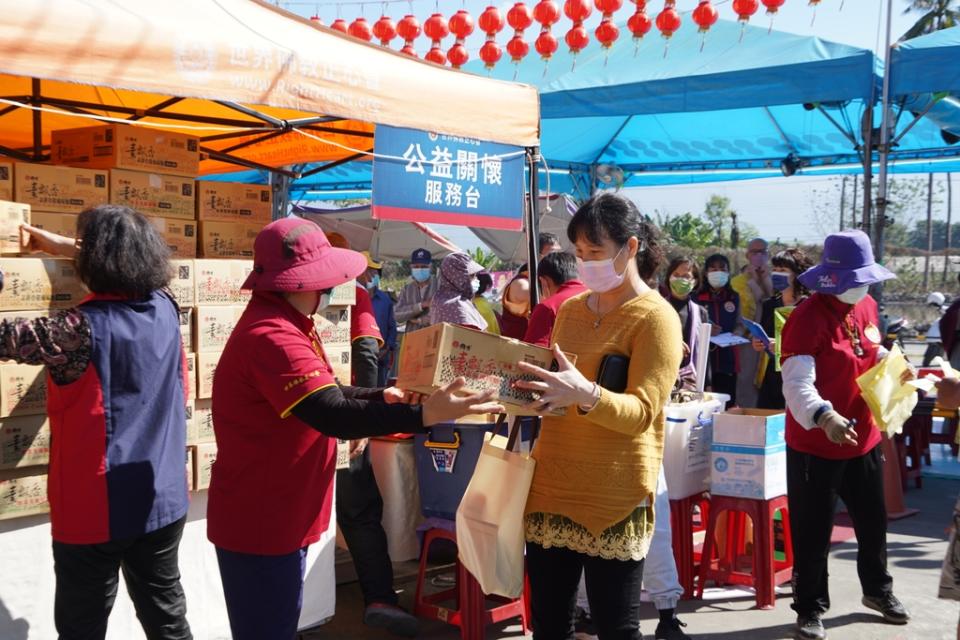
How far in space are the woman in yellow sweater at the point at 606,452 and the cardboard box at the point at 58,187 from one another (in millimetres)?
2229

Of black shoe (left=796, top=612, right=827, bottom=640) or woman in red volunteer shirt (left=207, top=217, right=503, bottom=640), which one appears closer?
woman in red volunteer shirt (left=207, top=217, right=503, bottom=640)

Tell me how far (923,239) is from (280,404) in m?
60.0

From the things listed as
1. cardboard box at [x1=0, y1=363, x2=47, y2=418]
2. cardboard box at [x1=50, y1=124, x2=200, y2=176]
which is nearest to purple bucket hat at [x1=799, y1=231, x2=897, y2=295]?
cardboard box at [x1=50, y1=124, x2=200, y2=176]

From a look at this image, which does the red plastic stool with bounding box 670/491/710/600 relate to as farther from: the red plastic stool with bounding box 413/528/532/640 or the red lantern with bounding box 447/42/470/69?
the red lantern with bounding box 447/42/470/69

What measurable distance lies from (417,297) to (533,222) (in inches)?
127

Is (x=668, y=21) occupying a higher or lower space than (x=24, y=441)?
higher

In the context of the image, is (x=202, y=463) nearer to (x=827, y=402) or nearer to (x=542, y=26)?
(x=827, y=402)

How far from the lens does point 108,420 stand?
2.70 m

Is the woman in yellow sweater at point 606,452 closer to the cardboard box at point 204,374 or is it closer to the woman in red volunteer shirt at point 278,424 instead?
the woman in red volunteer shirt at point 278,424

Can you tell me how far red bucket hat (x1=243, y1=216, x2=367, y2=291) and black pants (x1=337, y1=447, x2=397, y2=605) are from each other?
2.12 m

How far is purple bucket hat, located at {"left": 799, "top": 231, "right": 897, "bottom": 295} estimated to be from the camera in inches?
156

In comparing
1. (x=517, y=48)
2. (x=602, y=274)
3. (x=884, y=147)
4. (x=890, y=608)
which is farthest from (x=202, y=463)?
(x=517, y=48)

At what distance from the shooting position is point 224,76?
3541 mm

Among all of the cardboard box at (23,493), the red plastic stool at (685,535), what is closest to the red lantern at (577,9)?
the red plastic stool at (685,535)
